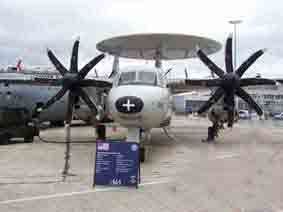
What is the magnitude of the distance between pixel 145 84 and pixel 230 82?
21.2 feet

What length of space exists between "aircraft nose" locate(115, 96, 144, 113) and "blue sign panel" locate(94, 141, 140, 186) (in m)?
2.39

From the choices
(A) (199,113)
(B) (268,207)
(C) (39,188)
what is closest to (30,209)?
(C) (39,188)

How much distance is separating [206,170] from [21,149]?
9.69 metres

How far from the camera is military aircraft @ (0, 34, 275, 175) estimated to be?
12445 millimetres

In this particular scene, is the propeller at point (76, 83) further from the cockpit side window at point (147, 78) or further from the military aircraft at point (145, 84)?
the cockpit side window at point (147, 78)

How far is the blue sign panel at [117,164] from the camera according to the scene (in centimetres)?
928

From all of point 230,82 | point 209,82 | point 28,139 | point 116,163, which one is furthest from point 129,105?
point 28,139

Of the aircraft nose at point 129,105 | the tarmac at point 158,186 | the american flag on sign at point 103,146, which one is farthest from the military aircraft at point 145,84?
the american flag on sign at point 103,146

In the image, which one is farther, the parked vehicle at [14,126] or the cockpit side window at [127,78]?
the parked vehicle at [14,126]

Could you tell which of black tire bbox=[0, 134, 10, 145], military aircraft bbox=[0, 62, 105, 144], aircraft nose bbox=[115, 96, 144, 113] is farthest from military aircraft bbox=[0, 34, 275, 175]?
black tire bbox=[0, 134, 10, 145]

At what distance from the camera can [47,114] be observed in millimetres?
29484

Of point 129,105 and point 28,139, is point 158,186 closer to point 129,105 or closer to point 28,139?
point 129,105

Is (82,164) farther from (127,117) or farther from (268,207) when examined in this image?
(268,207)

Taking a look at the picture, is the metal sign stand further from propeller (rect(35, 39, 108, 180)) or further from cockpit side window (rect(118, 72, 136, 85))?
propeller (rect(35, 39, 108, 180))
